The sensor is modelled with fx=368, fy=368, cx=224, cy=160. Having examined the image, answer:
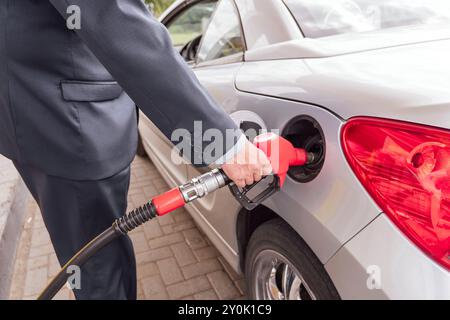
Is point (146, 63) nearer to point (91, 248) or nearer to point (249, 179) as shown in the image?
point (249, 179)

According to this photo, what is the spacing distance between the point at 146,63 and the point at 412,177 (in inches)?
27.6

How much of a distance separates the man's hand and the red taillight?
25cm

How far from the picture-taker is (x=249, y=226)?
156 cm

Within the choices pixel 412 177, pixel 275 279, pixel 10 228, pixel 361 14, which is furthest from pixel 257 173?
pixel 10 228

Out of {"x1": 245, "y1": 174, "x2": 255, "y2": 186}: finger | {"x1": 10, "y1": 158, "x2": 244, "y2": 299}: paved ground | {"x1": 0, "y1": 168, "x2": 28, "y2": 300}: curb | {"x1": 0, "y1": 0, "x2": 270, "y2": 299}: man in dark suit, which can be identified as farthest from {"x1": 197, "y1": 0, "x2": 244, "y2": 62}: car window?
{"x1": 0, "y1": 168, "x2": 28, "y2": 300}: curb

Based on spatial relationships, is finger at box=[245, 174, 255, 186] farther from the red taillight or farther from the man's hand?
the red taillight

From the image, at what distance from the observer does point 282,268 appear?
1.48 metres

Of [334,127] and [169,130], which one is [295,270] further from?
[169,130]

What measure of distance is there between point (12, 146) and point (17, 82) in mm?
271

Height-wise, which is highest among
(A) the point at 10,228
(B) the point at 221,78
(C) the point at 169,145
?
(B) the point at 221,78

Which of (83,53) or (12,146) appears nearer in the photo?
(83,53)

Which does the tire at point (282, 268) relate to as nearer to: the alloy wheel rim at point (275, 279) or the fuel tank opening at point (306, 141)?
the alloy wheel rim at point (275, 279)

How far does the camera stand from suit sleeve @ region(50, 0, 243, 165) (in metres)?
0.87
